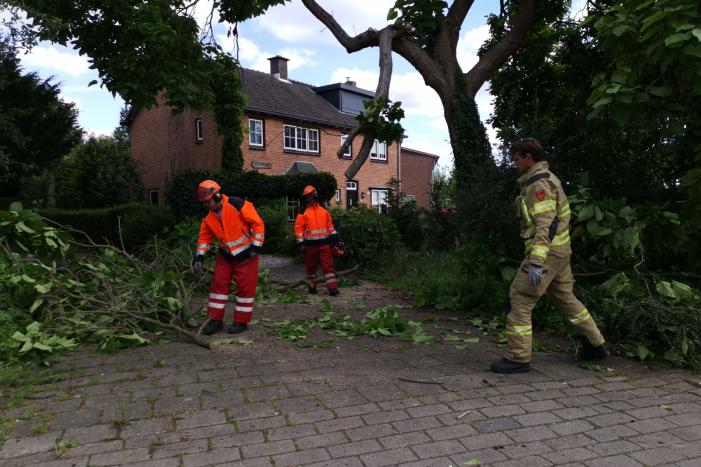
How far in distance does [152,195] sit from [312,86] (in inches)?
475

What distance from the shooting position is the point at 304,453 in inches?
118

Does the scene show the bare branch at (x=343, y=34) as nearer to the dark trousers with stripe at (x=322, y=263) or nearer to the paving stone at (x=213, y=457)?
the dark trousers with stripe at (x=322, y=263)

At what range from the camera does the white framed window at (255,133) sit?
85.4ft

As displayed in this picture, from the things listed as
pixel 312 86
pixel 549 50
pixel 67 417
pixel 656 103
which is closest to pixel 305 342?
pixel 67 417

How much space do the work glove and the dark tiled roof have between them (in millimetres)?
22975

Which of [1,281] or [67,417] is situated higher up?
[1,281]

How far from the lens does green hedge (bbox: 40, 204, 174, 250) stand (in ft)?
50.5

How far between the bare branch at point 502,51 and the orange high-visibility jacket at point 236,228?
19.0 ft

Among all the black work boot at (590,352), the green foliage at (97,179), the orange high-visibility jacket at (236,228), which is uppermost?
the green foliage at (97,179)

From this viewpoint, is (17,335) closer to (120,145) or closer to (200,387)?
(200,387)

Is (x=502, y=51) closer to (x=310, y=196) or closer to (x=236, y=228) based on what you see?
(x=310, y=196)

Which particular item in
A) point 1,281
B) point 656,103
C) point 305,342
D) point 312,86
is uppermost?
point 312,86

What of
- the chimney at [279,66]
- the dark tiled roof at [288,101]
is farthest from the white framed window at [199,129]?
the chimney at [279,66]

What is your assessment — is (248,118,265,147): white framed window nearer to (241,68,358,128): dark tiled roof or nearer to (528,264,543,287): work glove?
(241,68,358,128): dark tiled roof
